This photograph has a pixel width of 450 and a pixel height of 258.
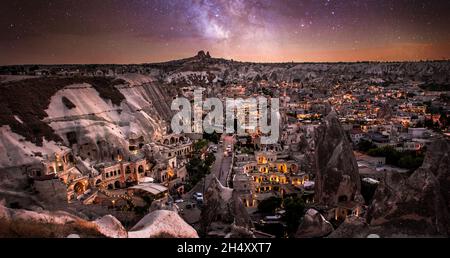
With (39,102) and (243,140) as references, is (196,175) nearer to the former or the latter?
(243,140)

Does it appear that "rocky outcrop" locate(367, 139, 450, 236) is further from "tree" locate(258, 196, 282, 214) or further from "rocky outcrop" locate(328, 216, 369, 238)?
"tree" locate(258, 196, 282, 214)

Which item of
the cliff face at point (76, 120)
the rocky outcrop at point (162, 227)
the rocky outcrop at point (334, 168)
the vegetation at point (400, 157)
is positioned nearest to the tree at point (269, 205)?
the rocky outcrop at point (334, 168)

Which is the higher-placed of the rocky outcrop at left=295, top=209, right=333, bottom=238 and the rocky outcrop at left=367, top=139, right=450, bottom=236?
the rocky outcrop at left=367, top=139, right=450, bottom=236

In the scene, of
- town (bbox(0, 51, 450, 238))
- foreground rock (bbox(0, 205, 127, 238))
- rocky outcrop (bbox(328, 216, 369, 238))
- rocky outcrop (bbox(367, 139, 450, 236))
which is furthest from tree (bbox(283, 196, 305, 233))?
foreground rock (bbox(0, 205, 127, 238))

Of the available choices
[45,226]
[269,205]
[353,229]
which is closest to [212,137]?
[269,205]

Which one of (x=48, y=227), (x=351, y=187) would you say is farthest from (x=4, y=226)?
(x=351, y=187)

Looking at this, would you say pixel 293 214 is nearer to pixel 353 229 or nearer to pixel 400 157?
pixel 353 229
